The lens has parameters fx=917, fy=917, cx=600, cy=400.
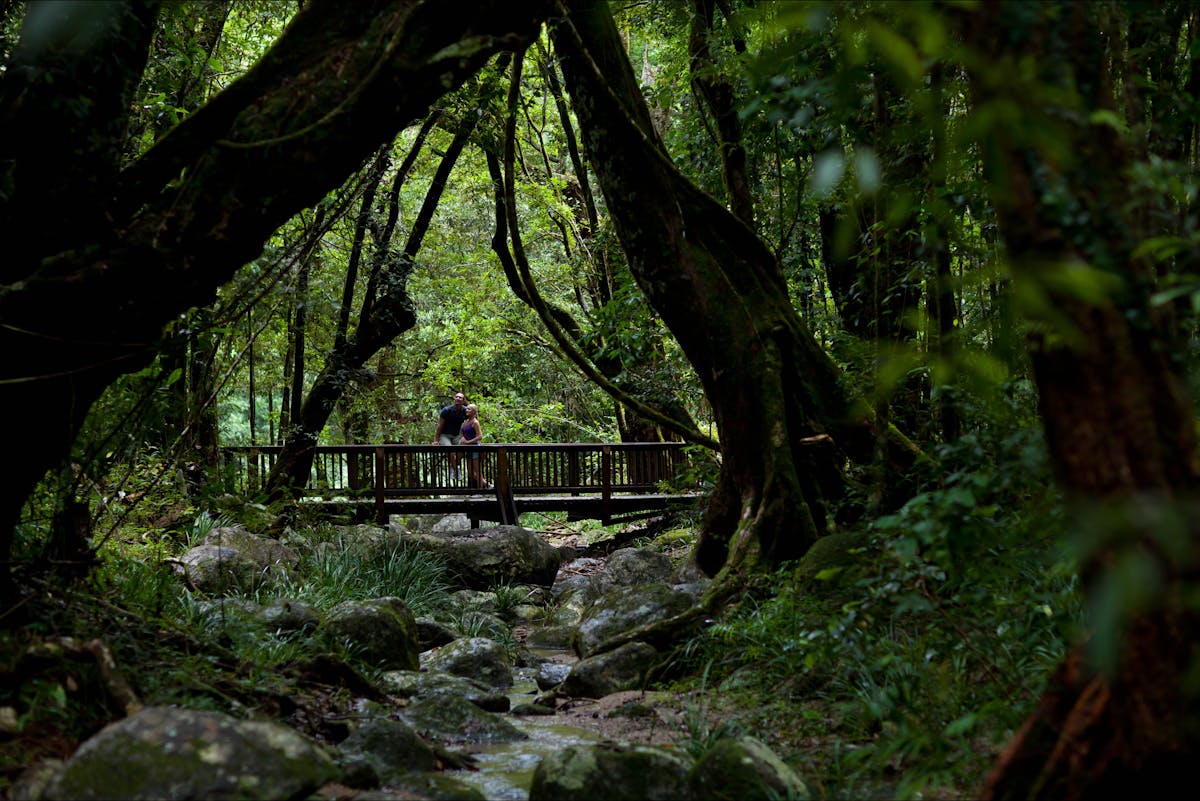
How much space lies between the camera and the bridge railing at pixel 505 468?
42.3 feet

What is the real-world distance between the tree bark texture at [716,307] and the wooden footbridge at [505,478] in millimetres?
5907

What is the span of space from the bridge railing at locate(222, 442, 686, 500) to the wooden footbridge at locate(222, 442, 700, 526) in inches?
0.6

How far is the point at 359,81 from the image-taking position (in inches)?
145

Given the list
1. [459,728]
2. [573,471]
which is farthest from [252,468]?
[459,728]

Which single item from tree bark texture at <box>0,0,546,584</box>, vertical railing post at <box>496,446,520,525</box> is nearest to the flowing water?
tree bark texture at <box>0,0,546,584</box>

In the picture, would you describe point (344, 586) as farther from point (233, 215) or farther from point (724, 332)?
point (233, 215)

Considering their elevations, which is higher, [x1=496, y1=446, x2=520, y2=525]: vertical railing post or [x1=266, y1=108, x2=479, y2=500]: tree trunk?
[x1=266, y1=108, x2=479, y2=500]: tree trunk

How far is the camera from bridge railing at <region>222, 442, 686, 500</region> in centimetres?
1289

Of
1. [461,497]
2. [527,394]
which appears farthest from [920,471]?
[527,394]

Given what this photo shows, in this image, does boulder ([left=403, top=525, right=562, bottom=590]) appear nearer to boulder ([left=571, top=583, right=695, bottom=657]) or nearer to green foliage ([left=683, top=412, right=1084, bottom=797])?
boulder ([left=571, top=583, right=695, bottom=657])

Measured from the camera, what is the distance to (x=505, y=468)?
13.3 meters

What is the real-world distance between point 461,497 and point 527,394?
8.35 meters

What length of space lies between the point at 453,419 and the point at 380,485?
3110 millimetres

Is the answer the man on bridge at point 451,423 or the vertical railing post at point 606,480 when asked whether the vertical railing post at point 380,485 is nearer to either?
the man on bridge at point 451,423
